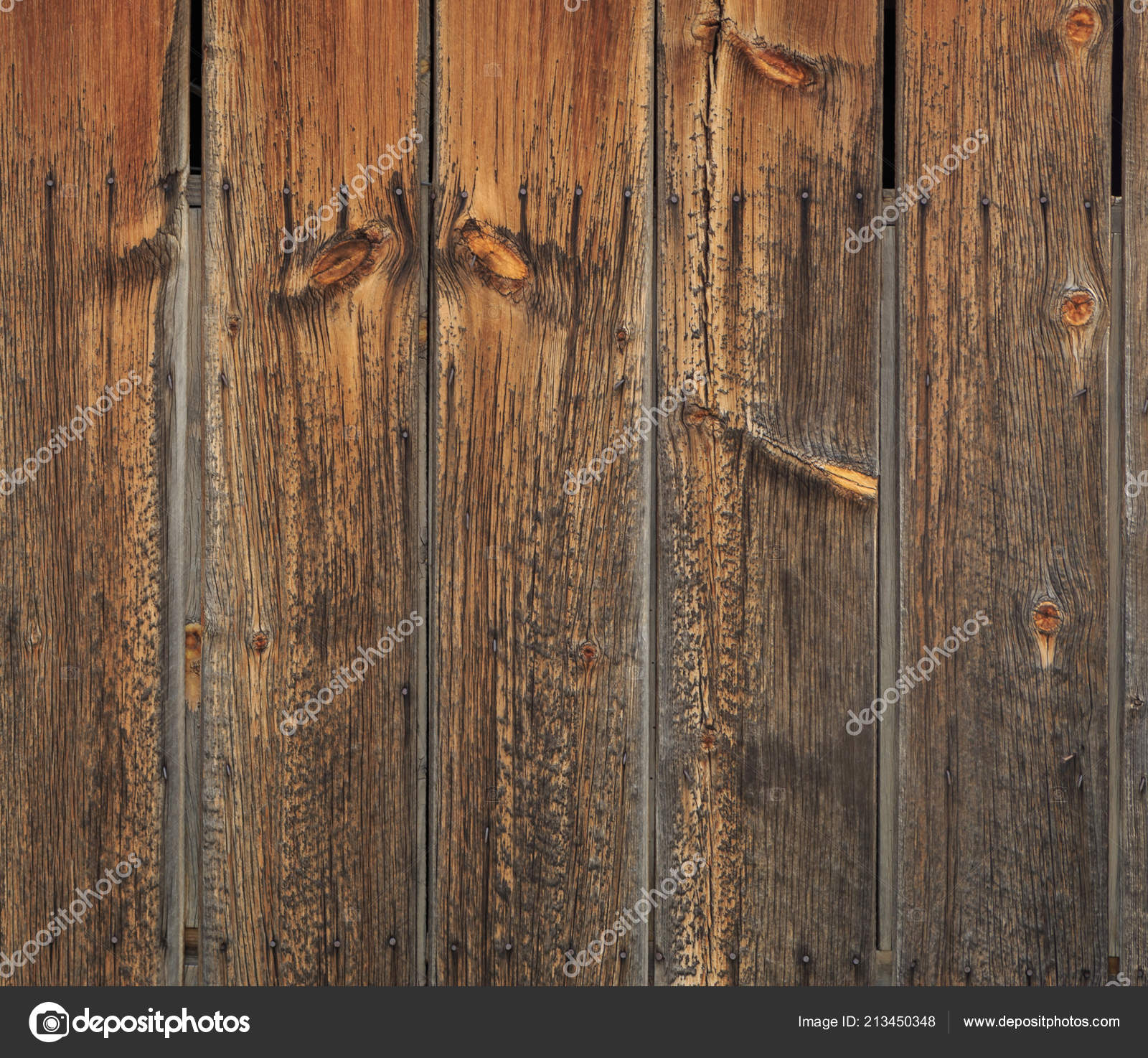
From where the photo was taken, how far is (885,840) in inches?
56.6

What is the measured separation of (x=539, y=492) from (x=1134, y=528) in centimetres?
88

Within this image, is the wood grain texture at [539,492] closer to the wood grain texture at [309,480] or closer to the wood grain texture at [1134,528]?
the wood grain texture at [309,480]

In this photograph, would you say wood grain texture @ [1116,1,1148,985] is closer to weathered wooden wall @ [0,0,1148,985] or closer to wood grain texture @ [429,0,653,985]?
weathered wooden wall @ [0,0,1148,985]

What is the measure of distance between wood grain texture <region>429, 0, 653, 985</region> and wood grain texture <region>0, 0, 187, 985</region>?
0.42 metres

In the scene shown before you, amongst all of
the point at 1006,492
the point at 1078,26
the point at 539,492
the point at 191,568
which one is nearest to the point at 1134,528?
the point at 1006,492

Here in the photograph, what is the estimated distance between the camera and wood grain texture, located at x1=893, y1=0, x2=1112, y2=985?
1415mm

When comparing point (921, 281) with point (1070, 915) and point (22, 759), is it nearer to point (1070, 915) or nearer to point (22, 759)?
point (1070, 915)

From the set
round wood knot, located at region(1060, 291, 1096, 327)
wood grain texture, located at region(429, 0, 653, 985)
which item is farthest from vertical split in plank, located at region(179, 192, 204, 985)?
round wood knot, located at region(1060, 291, 1096, 327)

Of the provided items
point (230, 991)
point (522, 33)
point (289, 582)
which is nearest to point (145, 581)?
point (289, 582)

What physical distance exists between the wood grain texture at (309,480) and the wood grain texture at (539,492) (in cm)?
7

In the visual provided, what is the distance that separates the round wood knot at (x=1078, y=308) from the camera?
1.42 meters

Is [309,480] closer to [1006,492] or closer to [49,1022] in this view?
[49,1022]

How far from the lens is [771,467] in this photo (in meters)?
1.42

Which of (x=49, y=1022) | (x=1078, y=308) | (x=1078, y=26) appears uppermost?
(x=1078, y=26)
